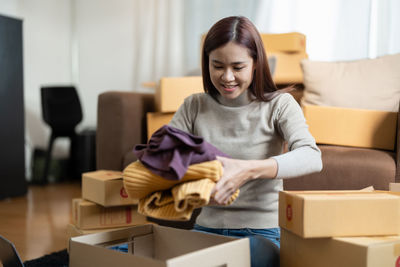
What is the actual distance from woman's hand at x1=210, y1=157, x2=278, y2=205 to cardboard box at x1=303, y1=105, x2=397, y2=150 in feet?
3.03

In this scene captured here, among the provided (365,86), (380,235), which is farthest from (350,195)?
(365,86)

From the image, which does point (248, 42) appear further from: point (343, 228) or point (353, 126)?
point (353, 126)

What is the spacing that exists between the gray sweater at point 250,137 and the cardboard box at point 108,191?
525 millimetres

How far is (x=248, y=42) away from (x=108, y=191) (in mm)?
840

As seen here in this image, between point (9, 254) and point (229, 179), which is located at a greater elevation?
point (229, 179)

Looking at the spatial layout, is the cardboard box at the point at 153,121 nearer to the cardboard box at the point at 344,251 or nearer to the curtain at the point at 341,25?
the cardboard box at the point at 344,251

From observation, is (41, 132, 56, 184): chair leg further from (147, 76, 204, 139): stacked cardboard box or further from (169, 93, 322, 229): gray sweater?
(169, 93, 322, 229): gray sweater

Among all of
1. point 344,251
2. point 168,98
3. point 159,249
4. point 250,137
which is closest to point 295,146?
point 250,137

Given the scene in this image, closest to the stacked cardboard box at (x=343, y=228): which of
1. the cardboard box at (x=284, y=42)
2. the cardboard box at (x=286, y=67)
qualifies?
the cardboard box at (x=286, y=67)

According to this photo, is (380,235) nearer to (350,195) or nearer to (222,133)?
(350,195)

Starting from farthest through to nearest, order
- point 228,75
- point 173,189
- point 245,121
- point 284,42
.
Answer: point 284,42, point 245,121, point 228,75, point 173,189

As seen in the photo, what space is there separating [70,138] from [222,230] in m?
2.86

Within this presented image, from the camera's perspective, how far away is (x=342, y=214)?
941mm

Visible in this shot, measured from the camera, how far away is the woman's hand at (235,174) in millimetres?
920
